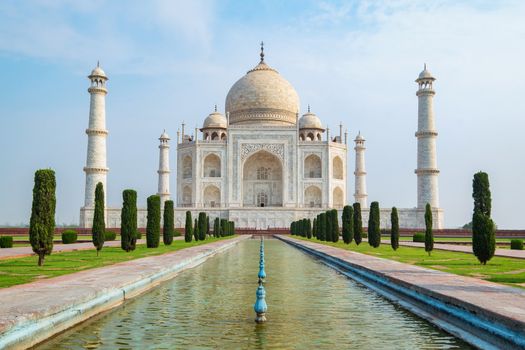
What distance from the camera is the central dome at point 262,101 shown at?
137 feet

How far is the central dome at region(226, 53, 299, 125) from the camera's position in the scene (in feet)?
137

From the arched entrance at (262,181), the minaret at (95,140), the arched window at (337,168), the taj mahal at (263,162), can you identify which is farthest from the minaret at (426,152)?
the minaret at (95,140)

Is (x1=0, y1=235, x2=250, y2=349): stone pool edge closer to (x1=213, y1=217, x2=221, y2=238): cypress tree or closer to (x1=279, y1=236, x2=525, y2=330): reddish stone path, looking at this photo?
→ (x1=279, y1=236, x2=525, y2=330): reddish stone path

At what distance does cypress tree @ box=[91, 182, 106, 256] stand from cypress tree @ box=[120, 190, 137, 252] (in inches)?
26.0

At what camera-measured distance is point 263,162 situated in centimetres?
4103

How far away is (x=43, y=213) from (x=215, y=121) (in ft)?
107

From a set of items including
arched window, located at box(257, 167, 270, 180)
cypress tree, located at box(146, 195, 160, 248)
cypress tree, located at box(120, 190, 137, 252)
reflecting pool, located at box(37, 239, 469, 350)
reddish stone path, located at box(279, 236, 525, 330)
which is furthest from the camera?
arched window, located at box(257, 167, 270, 180)

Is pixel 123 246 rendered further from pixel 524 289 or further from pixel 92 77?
pixel 92 77

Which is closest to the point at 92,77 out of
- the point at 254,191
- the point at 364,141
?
the point at 254,191

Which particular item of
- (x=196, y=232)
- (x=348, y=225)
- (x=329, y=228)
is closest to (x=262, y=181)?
(x=196, y=232)

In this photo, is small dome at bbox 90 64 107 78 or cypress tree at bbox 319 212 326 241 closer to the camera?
cypress tree at bbox 319 212 326 241

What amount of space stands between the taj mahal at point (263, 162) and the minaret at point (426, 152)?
0.06 meters

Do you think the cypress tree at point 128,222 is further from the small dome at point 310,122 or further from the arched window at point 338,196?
the small dome at point 310,122

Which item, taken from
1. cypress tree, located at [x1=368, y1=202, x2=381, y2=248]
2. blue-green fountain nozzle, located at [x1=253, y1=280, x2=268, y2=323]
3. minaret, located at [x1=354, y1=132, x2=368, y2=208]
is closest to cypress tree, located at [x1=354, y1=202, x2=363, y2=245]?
cypress tree, located at [x1=368, y1=202, x2=381, y2=248]
